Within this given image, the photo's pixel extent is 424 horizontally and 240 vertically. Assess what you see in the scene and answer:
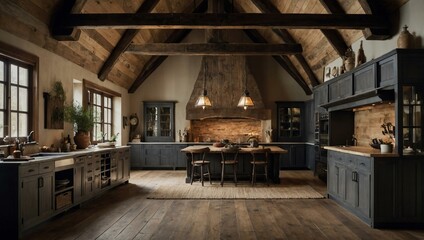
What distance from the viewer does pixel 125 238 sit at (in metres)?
4.12

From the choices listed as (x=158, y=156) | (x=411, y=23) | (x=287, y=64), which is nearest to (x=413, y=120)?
(x=411, y=23)

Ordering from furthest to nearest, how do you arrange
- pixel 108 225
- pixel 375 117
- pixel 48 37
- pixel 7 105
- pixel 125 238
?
pixel 375 117
pixel 48 37
pixel 7 105
pixel 108 225
pixel 125 238

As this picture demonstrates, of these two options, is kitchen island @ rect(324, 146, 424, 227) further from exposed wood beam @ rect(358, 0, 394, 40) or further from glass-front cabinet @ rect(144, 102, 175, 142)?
glass-front cabinet @ rect(144, 102, 175, 142)

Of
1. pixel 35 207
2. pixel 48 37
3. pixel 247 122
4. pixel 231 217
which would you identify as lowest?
pixel 231 217

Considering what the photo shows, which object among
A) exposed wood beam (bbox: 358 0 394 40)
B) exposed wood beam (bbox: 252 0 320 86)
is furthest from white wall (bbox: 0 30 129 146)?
exposed wood beam (bbox: 358 0 394 40)

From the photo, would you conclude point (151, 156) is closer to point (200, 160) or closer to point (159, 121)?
point (159, 121)

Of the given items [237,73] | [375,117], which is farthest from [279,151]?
[237,73]

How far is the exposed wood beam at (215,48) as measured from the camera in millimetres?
8810

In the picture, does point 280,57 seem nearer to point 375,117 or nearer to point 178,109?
point 178,109

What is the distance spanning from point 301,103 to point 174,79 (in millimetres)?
4408

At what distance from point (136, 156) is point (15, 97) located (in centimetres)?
615

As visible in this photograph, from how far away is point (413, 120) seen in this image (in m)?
4.65

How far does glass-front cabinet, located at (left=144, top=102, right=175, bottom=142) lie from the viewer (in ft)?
37.9

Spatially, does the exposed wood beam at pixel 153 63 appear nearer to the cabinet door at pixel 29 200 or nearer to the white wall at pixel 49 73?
the white wall at pixel 49 73
